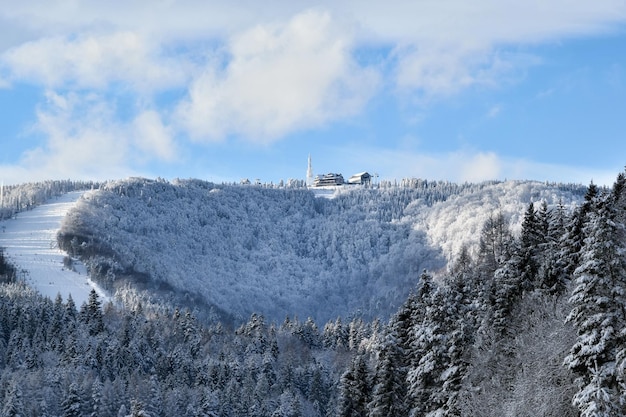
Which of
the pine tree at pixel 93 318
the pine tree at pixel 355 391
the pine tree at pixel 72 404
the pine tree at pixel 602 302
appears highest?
the pine tree at pixel 602 302

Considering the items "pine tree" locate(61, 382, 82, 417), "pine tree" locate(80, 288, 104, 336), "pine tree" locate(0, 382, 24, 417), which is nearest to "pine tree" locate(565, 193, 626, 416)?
"pine tree" locate(0, 382, 24, 417)

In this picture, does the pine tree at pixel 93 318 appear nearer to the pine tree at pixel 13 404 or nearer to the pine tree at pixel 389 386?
the pine tree at pixel 13 404

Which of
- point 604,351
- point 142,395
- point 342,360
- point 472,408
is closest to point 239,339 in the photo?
point 342,360

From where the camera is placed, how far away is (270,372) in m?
148

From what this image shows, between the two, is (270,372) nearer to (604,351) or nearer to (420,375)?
(420,375)

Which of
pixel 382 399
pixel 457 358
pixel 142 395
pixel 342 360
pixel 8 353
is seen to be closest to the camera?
pixel 457 358

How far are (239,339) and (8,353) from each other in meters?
52.3

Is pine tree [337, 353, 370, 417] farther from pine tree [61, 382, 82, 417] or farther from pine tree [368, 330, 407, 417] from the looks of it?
pine tree [61, 382, 82, 417]

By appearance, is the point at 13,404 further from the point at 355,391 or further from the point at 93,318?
the point at 93,318

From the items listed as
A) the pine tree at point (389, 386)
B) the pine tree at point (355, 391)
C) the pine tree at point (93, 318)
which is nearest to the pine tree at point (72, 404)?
the pine tree at point (93, 318)

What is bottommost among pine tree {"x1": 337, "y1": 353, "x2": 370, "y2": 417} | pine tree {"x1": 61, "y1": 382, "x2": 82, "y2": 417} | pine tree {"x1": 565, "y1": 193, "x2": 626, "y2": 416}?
pine tree {"x1": 61, "y1": 382, "x2": 82, "y2": 417}

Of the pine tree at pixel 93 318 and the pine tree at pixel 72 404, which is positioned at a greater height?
the pine tree at pixel 93 318

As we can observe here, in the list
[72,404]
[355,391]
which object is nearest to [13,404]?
[72,404]

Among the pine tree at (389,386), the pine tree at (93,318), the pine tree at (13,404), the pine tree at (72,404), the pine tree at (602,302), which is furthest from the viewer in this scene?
the pine tree at (93,318)
